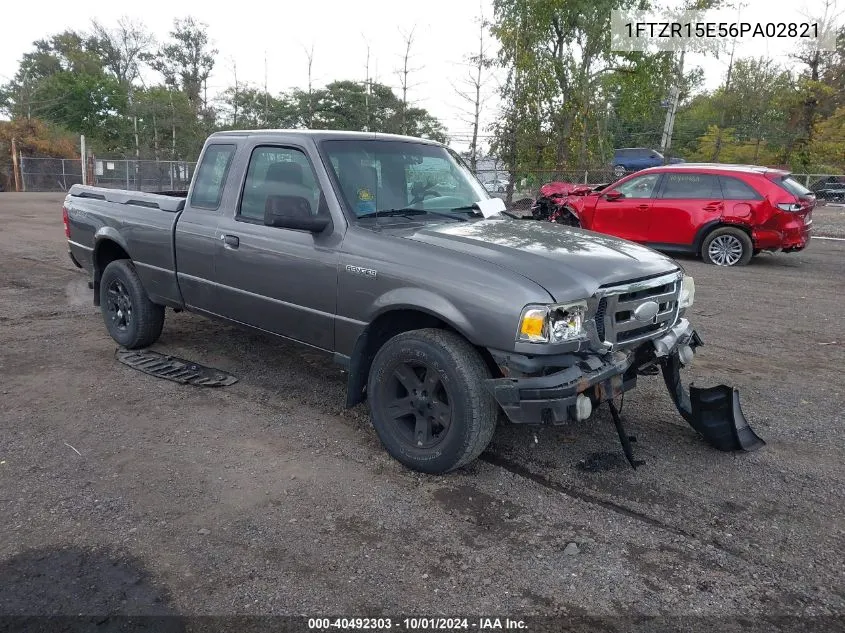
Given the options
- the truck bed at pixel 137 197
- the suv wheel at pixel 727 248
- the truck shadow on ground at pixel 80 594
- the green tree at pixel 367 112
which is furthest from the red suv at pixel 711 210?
the green tree at pixel 367 112

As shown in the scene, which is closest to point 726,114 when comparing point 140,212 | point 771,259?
point 771,259

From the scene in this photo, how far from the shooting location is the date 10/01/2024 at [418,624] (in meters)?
2.52

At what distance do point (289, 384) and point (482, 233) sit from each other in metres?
2.09

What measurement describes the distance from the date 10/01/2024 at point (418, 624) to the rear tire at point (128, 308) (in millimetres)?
3931

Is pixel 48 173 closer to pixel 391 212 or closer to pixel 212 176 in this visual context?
pixel 212 176

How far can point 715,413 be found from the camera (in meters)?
4.05

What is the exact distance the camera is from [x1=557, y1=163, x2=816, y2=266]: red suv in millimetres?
10984

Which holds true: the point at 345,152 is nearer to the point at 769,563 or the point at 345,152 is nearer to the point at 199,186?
the point at 199,186

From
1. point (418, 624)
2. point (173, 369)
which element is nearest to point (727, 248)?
point (173, 369)

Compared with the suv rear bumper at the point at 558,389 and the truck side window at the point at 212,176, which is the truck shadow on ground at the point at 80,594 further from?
the truck side window at the point at 212,176

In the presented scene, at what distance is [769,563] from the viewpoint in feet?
9.64

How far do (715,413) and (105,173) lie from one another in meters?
30.6

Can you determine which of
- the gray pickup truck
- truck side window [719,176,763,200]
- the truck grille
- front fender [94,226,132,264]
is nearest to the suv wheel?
truck side window [719,176,763,200]

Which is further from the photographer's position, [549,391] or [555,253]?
[555,253]
